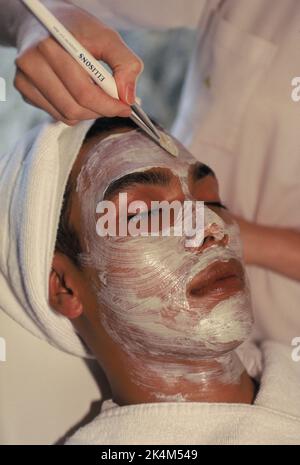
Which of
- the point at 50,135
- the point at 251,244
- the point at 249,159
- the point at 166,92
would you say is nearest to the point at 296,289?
the point at 251,244

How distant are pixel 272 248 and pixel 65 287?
49cm

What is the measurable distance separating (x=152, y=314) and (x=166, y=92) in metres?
1.01

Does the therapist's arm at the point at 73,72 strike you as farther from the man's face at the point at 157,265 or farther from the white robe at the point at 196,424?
the white robe at the point at 196,424

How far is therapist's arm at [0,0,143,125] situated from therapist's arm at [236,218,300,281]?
0.53m

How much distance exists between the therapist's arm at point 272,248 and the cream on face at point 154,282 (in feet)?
0.84

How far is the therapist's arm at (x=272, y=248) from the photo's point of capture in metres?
1.29

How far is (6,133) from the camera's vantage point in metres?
1.61

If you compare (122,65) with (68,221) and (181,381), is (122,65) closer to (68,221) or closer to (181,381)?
(68,221)

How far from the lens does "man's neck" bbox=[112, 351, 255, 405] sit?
1.04m

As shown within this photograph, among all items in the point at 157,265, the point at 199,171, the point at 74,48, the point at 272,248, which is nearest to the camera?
the point at 74,48

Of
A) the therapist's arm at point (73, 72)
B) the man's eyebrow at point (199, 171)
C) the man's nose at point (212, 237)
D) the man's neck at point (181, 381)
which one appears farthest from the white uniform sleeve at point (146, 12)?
the man's neck at point (181, 381)

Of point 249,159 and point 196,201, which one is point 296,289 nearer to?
point 249,159

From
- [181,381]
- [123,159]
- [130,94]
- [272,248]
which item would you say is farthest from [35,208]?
[272,248]

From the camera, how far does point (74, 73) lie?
33.0 inches
